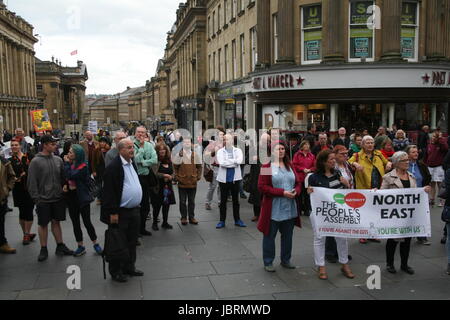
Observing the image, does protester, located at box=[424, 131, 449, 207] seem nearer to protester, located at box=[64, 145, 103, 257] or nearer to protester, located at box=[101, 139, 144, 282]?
protester, located at box=[101, 139, 144, 282]

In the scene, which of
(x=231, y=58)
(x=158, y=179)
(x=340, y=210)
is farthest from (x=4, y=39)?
(x=340, y=210)

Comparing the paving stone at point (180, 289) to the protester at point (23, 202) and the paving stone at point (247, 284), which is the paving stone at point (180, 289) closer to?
the paving stone at point (247, 284)

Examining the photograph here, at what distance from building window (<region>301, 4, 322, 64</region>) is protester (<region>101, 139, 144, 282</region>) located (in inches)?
629

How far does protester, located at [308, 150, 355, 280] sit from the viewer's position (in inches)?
255

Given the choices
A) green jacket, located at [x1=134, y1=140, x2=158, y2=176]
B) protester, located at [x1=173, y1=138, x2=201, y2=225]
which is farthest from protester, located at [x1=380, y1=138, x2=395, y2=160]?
green jacket, located at [x1=134, y1=140, x2=158, y2=176]

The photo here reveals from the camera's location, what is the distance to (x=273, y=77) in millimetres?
21828

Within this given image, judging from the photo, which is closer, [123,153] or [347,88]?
[123,153]


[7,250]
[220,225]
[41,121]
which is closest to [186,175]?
[220,225]

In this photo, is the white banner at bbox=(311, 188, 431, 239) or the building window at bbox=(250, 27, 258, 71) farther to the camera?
the building window at bbox=(250, 27, 258, 71)

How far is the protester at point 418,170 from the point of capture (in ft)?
25.8

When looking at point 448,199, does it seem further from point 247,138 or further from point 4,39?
point 4,39

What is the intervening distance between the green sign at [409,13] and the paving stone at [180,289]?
17.4 m

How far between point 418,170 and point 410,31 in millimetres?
13907

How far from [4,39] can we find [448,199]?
69.8m
